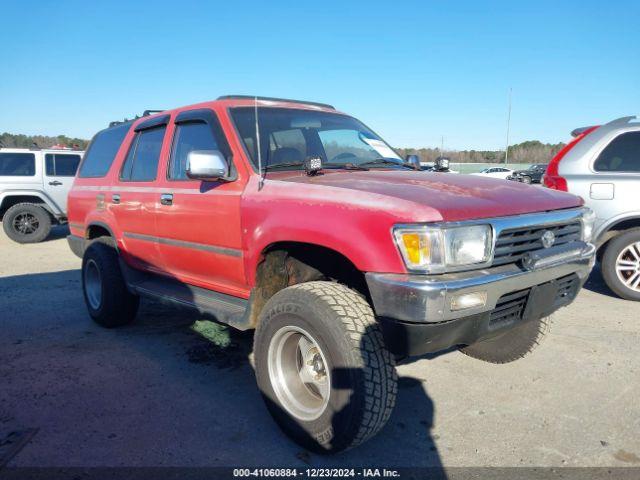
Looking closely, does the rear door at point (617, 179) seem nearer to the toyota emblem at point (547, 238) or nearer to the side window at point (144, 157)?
the toyota emblem at point (547, 238)

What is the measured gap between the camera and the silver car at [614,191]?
17.6ft

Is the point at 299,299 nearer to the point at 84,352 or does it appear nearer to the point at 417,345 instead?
the point at 417,345

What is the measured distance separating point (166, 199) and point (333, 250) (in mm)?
1765

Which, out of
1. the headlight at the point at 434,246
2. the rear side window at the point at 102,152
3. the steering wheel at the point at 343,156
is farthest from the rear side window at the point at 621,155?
the rear side window at the point at 102,152

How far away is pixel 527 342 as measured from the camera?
3600mm

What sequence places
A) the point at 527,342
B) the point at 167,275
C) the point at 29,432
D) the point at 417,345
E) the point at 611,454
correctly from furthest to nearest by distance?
the point at 167,275 → the point at 527,342 → the point at 29,432 → the point at 611,454 → the point at 417,345

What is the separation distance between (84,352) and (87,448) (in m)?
1.63

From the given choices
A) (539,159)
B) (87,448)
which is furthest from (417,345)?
(539,159)

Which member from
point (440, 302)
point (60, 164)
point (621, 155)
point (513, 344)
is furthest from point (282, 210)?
point (60, 164)

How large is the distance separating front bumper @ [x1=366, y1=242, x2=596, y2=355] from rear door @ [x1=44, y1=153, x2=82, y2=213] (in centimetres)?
1023

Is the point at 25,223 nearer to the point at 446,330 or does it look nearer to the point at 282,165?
the point at 282,165

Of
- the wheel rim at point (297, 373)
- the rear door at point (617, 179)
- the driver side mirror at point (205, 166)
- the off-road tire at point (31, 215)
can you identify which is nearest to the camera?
the wheel rim at point (297, 373)

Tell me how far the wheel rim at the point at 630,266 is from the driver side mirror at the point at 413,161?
2.88 meters

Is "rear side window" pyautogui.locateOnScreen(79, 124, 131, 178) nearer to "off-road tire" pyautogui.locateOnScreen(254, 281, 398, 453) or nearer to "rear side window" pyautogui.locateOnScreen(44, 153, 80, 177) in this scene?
"off-road tire" pyautogui.locateOnScreen(254, 281, 398, 453)
